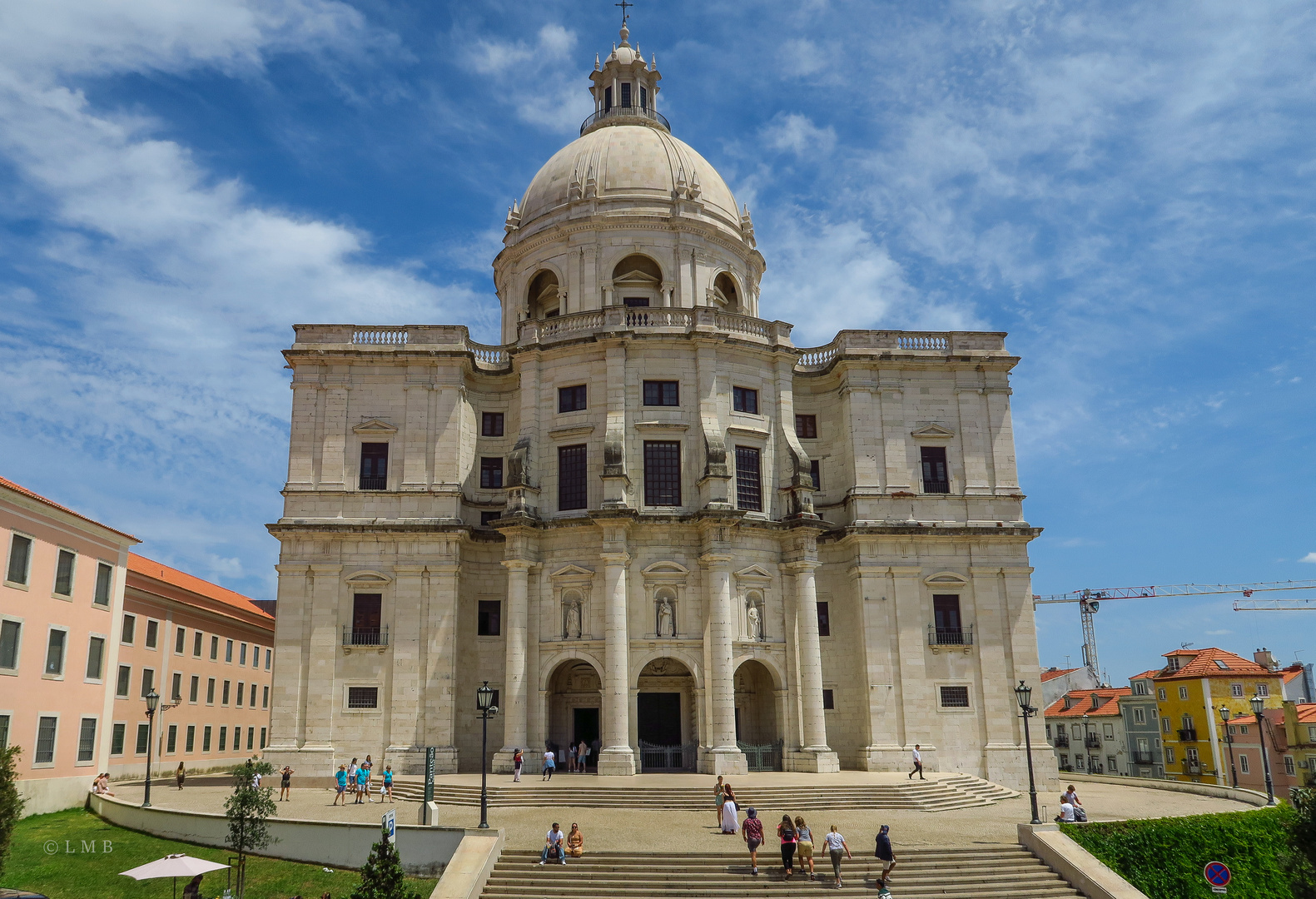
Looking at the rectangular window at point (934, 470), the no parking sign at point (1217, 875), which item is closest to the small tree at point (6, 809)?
the no parking sign at point (1217, 875)

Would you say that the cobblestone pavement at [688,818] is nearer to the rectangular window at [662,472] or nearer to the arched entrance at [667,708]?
the arched entrance at [667,708]

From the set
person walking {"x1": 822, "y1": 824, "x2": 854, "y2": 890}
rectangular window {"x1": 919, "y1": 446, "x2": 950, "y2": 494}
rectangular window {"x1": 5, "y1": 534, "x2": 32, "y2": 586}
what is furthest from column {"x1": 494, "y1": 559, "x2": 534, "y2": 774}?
rectangular window {"x1": 919, "y1": 446, "x2": 950, "y2": 494}

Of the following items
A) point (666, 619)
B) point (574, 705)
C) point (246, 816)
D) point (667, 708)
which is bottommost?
point (246, 816)

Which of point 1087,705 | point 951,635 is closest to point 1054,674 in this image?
point 1087,705

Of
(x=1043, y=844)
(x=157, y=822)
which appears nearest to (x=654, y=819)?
(x=1043, y=844)

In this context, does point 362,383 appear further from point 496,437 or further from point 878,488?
point 878,488

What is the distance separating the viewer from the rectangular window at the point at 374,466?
44.0 metres

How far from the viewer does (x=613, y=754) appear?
127 ft

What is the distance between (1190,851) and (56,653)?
124ft

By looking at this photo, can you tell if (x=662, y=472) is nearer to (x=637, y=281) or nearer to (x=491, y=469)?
(x=491, y=469)

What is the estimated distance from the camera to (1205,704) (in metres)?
63.6

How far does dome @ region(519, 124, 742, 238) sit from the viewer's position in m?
50.4

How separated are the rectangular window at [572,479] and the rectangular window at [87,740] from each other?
19610mm

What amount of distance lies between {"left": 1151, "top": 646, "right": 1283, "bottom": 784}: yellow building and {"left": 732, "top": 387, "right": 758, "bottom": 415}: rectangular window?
39.3 m
